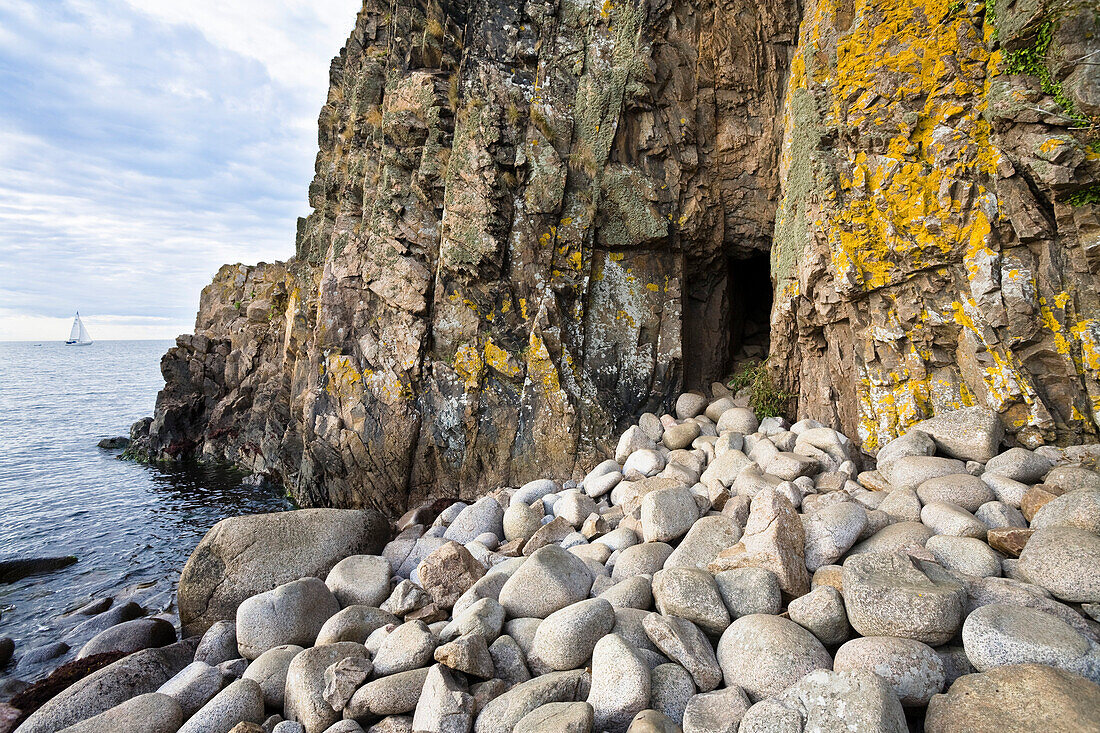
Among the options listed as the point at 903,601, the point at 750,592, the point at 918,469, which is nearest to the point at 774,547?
the point at 750,592

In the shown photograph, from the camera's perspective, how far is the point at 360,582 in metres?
6.74

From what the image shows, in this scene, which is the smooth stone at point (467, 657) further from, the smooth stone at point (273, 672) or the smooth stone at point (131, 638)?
the smooth stone at point (131, 638)

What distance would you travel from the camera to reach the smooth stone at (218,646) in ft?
20.3

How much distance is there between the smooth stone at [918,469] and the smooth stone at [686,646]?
3017mm

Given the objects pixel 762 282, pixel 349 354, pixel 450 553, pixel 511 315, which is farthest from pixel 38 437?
pixel 762 282

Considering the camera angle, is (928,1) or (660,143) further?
(660,143)

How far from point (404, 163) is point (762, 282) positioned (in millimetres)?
8998

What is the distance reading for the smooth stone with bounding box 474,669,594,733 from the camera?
375 cm

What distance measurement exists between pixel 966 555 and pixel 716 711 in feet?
8.39

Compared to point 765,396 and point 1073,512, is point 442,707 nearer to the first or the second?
point 1073,512

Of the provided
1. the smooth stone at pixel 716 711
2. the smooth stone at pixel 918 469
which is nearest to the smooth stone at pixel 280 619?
the smooth stone at pixel 716 711

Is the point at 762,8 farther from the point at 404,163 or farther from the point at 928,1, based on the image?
the point at 404,163

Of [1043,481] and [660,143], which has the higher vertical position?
[660,143]

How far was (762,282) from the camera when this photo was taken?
1370cm
